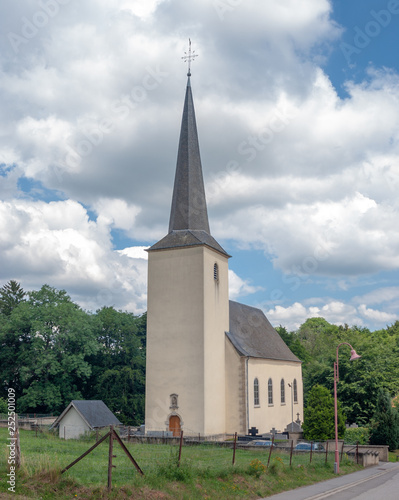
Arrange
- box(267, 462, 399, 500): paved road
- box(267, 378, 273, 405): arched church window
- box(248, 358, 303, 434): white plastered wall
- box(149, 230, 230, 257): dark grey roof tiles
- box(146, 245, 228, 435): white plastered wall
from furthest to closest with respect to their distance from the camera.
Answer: box(267, 378, 273, 405): arched church window, box(248, 358, 303, 434): white plastered wall, box(149, 230, 230, 257): dark grey roof tiles, box(146, 245, 228, 435): white plastered wall, box(267, 462, 399, 500): paved road

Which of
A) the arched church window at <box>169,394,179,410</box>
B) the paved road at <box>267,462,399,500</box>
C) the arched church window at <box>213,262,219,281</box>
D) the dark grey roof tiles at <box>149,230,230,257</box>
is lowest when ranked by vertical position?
the paved road at <box>267,462,399,500</box>

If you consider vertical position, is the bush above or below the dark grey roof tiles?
below

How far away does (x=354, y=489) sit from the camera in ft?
64.3

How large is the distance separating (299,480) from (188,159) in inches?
960

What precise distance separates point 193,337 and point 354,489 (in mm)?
16348

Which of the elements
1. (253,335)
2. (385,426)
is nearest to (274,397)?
(253,335)

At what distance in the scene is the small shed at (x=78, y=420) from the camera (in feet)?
115

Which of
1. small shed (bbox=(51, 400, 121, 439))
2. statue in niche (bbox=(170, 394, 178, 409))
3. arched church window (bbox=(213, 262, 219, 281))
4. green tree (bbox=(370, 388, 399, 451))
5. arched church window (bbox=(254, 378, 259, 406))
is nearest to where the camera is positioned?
statue in niche (bbox=(170, 394, 178, 409))

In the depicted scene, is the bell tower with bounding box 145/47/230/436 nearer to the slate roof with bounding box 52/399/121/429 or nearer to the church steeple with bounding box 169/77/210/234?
the church steeple with bounding box 169/77/210/234

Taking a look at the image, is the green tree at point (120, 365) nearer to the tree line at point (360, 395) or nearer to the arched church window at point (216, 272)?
the tree line at point (360, 395)

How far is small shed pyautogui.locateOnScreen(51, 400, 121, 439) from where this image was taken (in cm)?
3503

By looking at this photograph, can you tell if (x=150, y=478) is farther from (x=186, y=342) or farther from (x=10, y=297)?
(x=10, y=297)

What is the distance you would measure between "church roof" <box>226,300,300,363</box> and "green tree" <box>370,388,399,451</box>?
361 inches

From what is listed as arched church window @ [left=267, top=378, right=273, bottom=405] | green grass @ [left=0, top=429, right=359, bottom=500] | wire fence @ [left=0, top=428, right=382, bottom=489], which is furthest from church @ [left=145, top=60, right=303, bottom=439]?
green grass @ [left=0, top=429, right=359, bottom=500]
